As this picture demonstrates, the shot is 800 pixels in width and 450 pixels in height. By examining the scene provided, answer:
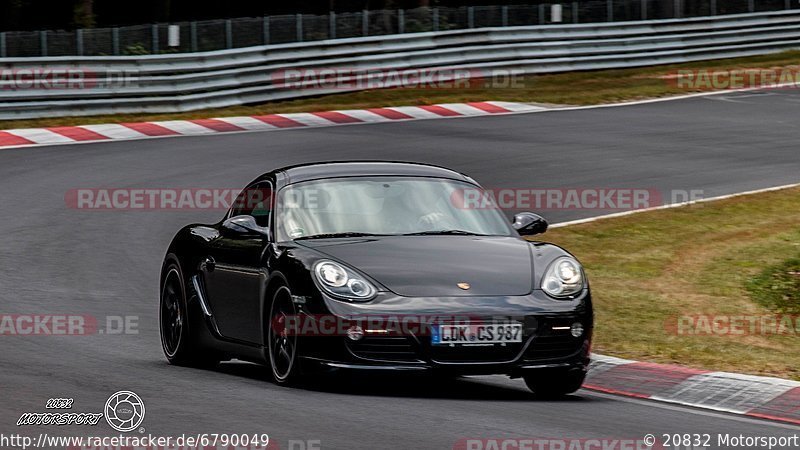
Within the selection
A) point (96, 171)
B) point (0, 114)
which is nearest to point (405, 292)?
point (96, 171)

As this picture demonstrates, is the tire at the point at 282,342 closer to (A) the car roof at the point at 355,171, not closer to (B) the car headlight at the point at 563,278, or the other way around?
(A) the car roof at the point at 355,171

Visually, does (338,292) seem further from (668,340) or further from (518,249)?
(668,340)

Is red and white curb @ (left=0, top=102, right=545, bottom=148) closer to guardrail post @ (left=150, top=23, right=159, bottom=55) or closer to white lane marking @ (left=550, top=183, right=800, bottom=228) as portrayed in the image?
guardrail post @ (left=150, top=23, right=159, bottom=55)

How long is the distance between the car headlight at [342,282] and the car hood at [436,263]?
0.08 meters

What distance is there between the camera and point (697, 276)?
48.0ft

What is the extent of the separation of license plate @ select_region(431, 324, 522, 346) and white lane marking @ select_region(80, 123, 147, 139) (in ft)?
53.1

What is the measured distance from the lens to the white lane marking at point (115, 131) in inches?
946

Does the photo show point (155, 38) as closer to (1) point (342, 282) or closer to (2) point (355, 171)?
(2) point (355, 171)

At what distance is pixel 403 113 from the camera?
89.7 feet

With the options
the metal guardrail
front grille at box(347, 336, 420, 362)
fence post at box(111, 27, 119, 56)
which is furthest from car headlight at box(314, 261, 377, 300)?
fence post at box(111, 27, 119, 56)

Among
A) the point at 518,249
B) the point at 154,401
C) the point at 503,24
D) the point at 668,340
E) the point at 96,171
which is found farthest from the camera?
the point at 503,24

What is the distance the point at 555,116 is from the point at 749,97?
16.2 feet

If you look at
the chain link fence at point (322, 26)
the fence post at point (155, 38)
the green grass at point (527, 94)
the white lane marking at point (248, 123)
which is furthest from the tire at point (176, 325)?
the fence post at point (155, 38)

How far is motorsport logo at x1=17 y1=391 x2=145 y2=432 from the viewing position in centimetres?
731
